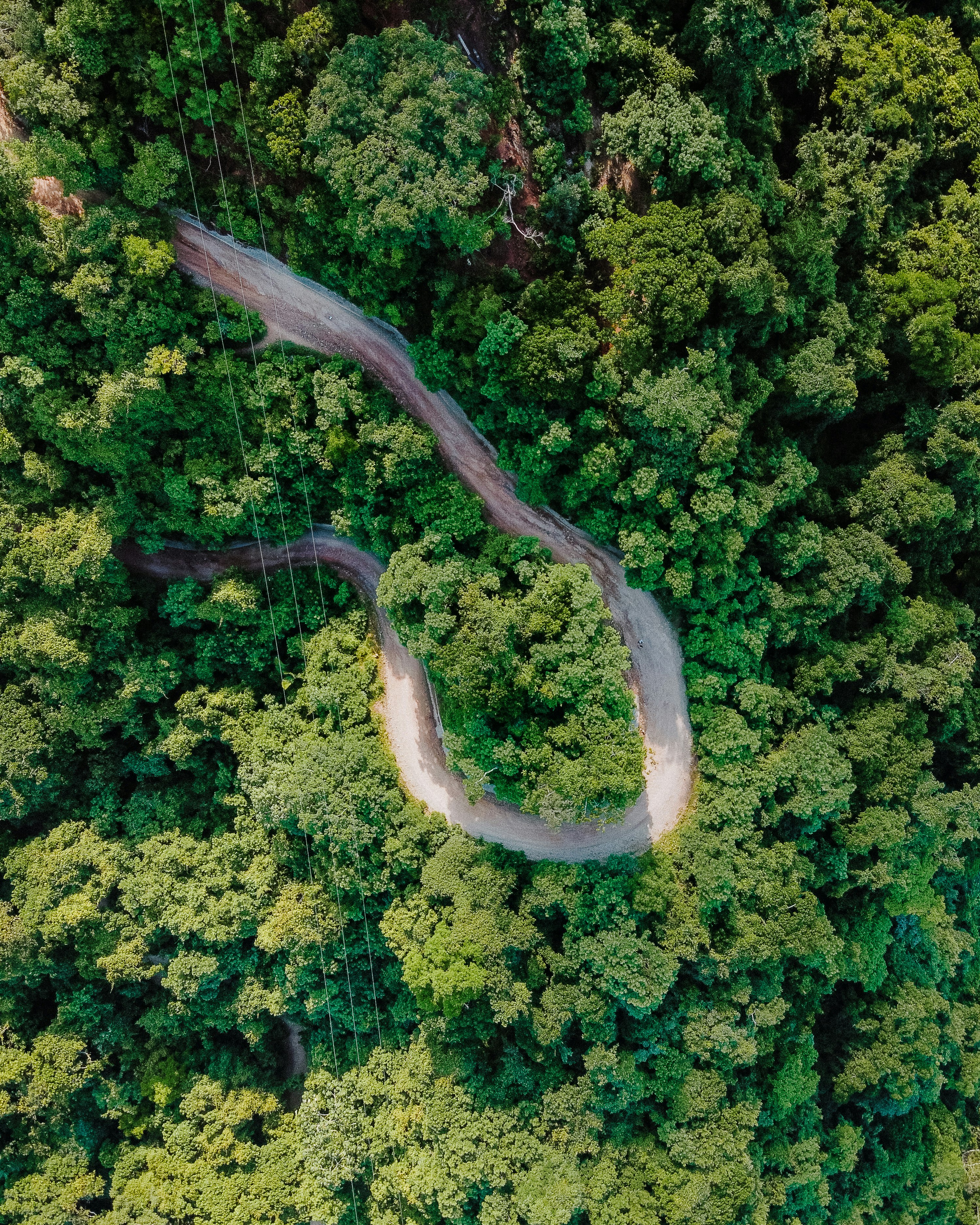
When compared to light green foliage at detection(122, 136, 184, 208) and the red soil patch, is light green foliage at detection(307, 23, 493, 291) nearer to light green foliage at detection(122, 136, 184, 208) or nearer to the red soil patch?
light green foliage at detection(122, 136, 184, 208)

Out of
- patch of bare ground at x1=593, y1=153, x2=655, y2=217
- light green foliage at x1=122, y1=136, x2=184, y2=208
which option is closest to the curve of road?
light green foliage at x1=122, y1=136, x2=184, y2=208

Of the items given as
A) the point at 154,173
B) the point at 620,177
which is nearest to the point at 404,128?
the point at 620,177

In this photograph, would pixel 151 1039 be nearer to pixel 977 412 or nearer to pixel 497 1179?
pixel 497 1179

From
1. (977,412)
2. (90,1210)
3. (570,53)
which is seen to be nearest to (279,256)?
(570,53)

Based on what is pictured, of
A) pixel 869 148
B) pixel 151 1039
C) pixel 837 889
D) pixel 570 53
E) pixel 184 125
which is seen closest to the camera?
pixel 570 53

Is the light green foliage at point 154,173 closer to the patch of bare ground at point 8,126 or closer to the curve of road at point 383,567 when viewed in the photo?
the curve of road at point 383,567

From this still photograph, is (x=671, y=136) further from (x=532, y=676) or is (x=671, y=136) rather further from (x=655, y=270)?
(x=532, y=676)
